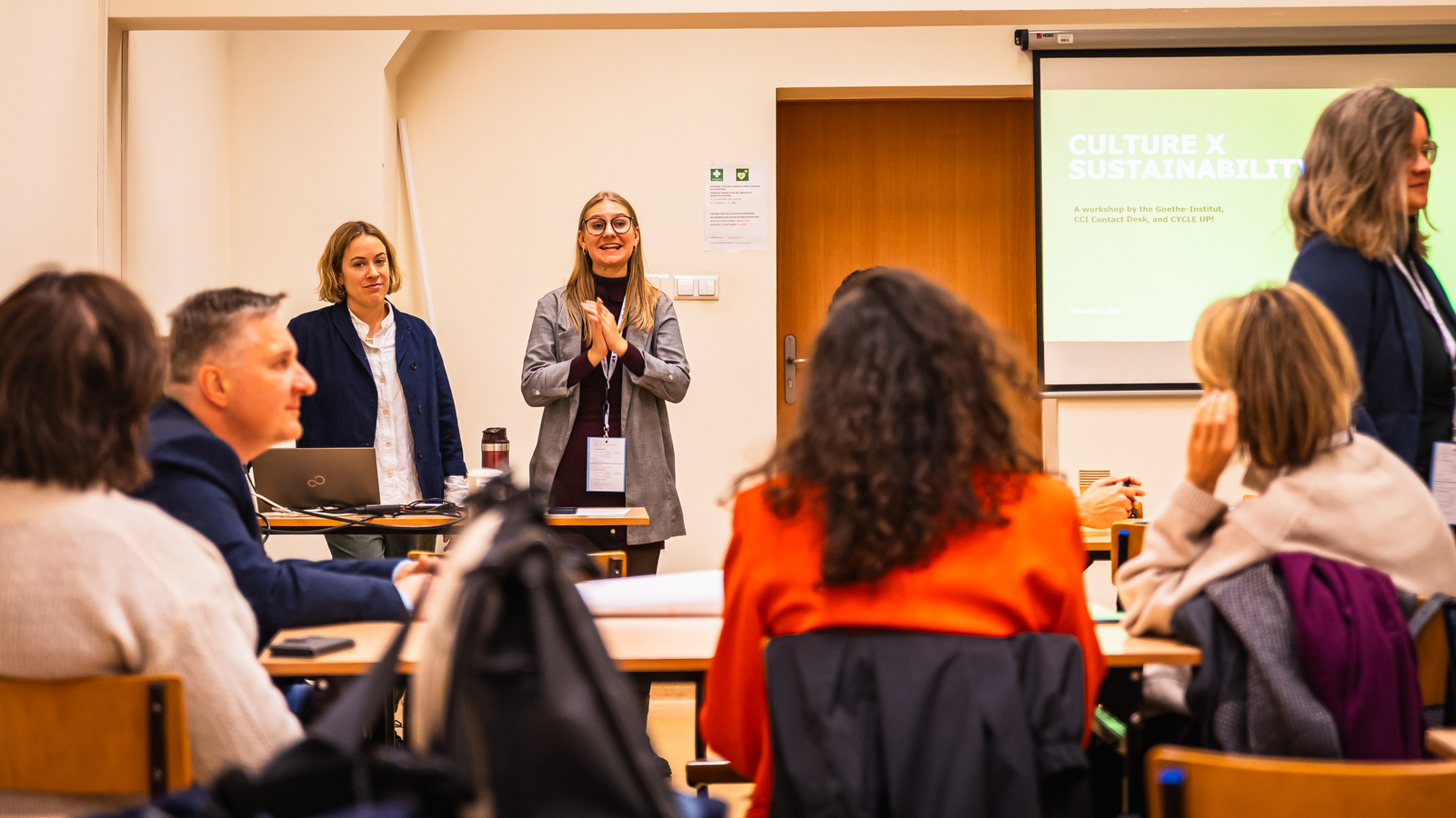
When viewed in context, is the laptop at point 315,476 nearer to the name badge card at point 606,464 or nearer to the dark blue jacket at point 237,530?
the name badge card at point 606,464

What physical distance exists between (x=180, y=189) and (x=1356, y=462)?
4.15 m

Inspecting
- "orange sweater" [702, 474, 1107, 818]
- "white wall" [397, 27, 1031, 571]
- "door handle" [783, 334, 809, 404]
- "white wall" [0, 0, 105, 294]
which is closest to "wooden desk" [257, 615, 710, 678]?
"orange sweater" [702, 474, 1107, 818]

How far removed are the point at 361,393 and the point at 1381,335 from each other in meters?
3.03

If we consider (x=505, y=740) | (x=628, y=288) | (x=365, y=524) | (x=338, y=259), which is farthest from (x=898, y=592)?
(x=338, y=259)

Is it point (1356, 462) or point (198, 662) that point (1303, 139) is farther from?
point (198, 662)

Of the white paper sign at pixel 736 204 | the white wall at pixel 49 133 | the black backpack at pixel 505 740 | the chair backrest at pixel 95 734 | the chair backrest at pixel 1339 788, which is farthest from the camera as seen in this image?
the white paper sign at pixel 736 204

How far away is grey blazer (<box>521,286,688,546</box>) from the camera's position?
3797mm

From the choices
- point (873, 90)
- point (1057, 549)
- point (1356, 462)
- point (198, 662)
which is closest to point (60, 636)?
point (198, 662)

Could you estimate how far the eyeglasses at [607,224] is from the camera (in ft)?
12.9

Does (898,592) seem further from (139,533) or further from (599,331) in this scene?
(599,331)

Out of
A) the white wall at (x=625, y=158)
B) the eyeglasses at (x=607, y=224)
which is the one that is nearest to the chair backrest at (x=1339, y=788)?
the eyeglasses at (x=607, y=224)

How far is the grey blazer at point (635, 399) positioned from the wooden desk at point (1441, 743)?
2512 millimetres

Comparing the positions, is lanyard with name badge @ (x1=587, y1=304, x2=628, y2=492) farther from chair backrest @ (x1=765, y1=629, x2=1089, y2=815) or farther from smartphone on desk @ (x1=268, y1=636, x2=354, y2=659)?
chair backrest @ (x1=765, y1=629, x2=1089, y2=815)

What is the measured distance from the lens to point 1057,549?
1385 millimetres
